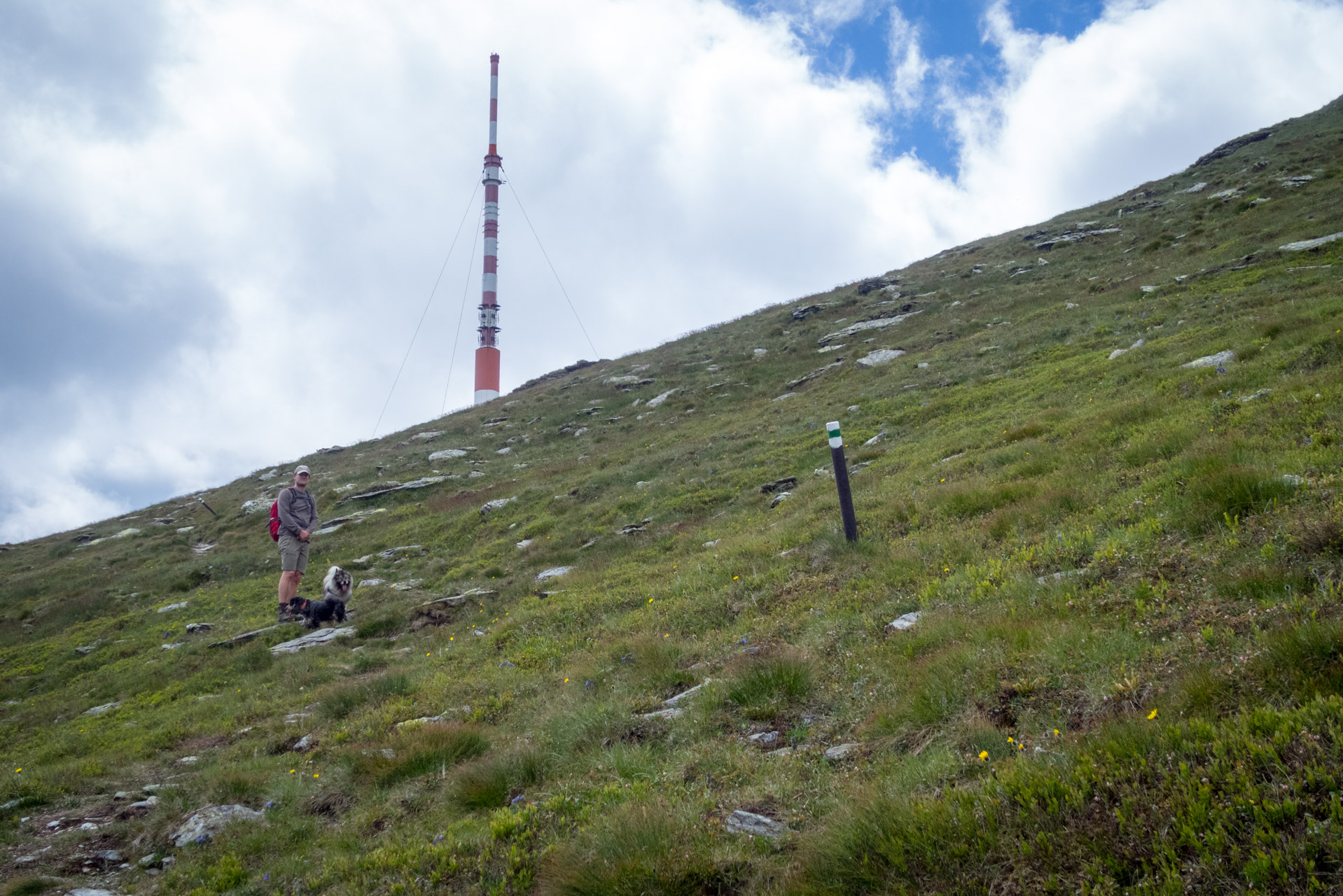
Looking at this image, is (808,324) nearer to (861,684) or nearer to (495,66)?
(861,684)

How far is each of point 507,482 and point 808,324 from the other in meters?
23.1

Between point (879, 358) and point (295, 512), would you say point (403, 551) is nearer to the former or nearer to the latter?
point (295, 512)

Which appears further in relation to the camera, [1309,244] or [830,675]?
[1309,244]

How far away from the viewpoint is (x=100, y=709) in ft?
38.4

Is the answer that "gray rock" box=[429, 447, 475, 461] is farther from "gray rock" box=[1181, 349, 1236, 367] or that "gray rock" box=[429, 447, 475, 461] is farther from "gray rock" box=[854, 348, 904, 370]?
"gray rock" box=[1181, 349, 1236, 367]

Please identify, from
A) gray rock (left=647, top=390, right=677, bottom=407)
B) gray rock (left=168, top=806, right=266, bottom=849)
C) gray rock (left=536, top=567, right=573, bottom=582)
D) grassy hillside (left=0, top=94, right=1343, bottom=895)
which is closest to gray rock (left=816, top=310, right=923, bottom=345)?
gray rock (left=647, top=390, right=677, bottom=407)

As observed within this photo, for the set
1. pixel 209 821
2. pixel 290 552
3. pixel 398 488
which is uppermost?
pixel 398 488

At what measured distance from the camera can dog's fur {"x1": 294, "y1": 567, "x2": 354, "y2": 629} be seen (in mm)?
14016

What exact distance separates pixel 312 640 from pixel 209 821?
725cm

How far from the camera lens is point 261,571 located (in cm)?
2094

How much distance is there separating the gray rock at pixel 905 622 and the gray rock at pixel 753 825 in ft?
8.71

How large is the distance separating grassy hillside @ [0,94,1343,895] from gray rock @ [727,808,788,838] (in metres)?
0.02

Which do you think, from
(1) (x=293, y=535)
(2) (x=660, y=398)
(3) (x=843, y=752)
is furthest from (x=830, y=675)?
(2) (x=660, y=398)

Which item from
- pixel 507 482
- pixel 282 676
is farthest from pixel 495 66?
pixel 282 676
